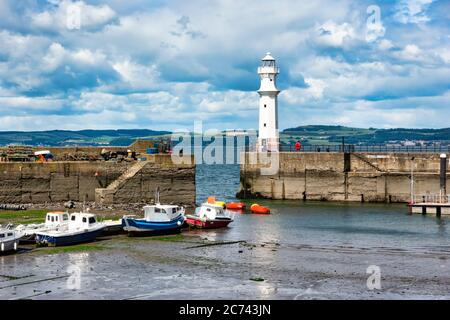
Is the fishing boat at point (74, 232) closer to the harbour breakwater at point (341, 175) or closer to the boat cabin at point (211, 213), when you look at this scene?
the boat cabin at point (211, 213)

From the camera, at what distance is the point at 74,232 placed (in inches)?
1379

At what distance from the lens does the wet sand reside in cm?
2528

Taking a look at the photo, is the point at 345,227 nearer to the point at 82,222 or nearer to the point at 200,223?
the point at 200,223

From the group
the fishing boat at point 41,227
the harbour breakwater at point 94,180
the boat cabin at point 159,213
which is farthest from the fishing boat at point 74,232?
the harbour breakwater at point 94,180

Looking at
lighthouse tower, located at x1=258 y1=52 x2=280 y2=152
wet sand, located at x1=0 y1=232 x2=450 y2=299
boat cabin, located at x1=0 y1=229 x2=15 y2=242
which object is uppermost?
lighthouse tower, located at x1=258 y1=52 x2=280 y2=152

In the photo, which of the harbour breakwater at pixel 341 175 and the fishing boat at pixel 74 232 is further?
the harbour breakwater at pixel 341 175

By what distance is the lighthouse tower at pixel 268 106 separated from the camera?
207 feet

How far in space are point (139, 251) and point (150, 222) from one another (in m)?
4.92

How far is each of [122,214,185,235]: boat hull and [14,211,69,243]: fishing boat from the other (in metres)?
2.98

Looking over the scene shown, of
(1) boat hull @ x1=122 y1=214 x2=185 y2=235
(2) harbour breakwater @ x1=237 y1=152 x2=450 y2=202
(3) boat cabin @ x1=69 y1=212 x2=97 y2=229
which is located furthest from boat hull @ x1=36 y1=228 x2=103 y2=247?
(2) harbour breakwater @ x1=237 y1=152 x2=450 y2=202

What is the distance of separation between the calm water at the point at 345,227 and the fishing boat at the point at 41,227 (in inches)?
309

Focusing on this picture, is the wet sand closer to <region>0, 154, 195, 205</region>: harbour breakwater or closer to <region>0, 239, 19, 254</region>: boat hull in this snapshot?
<region>0, 239, 19, 254</region>: boat hull
